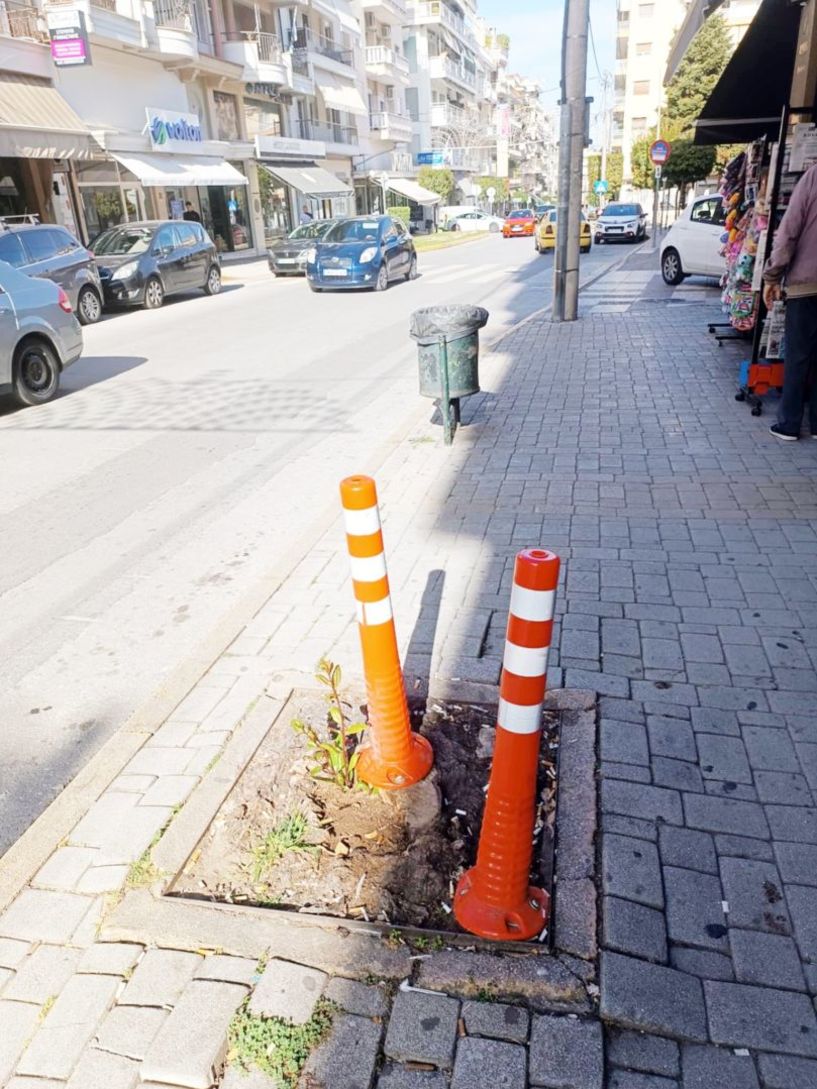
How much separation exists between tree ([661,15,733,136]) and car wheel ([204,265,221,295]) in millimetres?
33425

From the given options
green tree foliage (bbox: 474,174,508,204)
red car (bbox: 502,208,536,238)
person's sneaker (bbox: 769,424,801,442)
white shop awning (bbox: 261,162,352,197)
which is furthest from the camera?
green tree foliage (bbox: 474,174,508,204)

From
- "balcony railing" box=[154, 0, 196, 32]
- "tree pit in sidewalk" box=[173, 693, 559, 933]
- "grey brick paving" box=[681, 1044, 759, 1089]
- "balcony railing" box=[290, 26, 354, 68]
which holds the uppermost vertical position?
"balcony railing" box=[290, 26, 354, 68]

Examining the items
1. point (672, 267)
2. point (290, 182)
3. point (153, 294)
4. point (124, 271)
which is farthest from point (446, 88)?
point (124, 271)

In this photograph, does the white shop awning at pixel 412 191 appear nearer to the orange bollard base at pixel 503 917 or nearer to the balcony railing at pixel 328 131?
the balcony railing at pixel 328 131

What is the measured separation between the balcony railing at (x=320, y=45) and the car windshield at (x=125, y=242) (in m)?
24.6

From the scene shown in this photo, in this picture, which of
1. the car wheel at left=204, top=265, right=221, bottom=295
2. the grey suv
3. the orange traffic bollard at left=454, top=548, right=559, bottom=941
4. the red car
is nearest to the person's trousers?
the orange traffic bollard at left=454, top=548, right=559, bottom=941

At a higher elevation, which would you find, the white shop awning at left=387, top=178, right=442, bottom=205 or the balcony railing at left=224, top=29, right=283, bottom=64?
the balcony railing at left=224, top=29, right=283, bottom=64

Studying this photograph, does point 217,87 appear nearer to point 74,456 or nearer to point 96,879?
point 74,456

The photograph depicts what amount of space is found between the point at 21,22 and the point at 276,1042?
26.2 m

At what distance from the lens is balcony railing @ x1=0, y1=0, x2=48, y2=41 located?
20734mm

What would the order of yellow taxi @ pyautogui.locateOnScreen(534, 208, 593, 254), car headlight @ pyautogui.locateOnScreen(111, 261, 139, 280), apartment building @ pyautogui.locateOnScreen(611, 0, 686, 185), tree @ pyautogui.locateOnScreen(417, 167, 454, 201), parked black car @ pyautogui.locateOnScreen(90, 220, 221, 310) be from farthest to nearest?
apartment building @ pyautogui.locateOnScreen(611, 0, 686, 185) < tree @ pyautogui.locateOnScreen(417, 167, 454, 201) < yellow taxi @ pyautogui.locateOnScreen(534, 208, 593, 254) < parked black car @ pyautogui.locateOnScreen(90, 220, 221, 310) < car headlight @ pyautogui.locateOnScreen(111, 261, 139, 280)

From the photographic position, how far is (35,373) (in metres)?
9.46

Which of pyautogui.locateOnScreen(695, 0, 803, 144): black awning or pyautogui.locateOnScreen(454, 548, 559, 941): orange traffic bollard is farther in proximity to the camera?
pyautogui.locateOnScreen(695, 0, 803, 144): black awning

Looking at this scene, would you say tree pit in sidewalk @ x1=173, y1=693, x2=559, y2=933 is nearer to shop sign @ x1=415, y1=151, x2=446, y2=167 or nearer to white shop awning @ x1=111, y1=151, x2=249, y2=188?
white shop awning @ x1=111, y1=151, x2=249, y2=188
